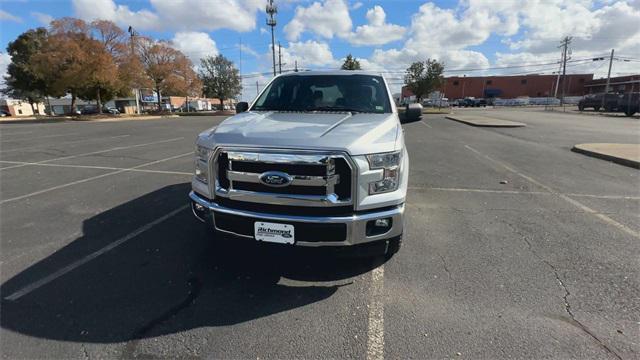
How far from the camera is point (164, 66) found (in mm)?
52500

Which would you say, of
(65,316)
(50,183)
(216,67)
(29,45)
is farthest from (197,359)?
(216,67)

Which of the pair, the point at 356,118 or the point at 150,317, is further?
the point at 356,118

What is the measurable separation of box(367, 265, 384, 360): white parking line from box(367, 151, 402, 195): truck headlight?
0.91 metres

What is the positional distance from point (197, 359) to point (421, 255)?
7.97 ft

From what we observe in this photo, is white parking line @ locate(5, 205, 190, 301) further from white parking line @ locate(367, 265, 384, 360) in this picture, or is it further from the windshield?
white parking line @ locate(367, 265, 384, 360)

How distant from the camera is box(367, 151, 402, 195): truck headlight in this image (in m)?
2.85

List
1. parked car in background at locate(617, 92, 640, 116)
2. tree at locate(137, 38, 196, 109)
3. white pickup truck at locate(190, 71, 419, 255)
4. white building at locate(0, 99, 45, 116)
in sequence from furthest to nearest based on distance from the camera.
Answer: white building at locate(0, 99, 45, 116) < tree at locate(137, 38, 196, 109) < parked car in background at locate(617, 92, 640, 116) < white pickup truck at locate(190, 71, 419, 255)

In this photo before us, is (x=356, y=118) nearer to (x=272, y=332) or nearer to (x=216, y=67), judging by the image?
(x=272, y=332)

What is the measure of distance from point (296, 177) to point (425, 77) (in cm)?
5306

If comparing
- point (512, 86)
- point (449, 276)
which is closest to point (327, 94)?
point (449, 276)

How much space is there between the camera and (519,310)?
9.27ft

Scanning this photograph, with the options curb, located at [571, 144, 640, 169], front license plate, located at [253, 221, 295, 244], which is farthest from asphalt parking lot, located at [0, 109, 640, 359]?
curb, located at [571, 144, 640, 169]

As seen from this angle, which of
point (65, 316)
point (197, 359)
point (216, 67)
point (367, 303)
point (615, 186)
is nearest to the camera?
point (197, 359)

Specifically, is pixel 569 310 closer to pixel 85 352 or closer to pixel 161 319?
pixel 161 319
